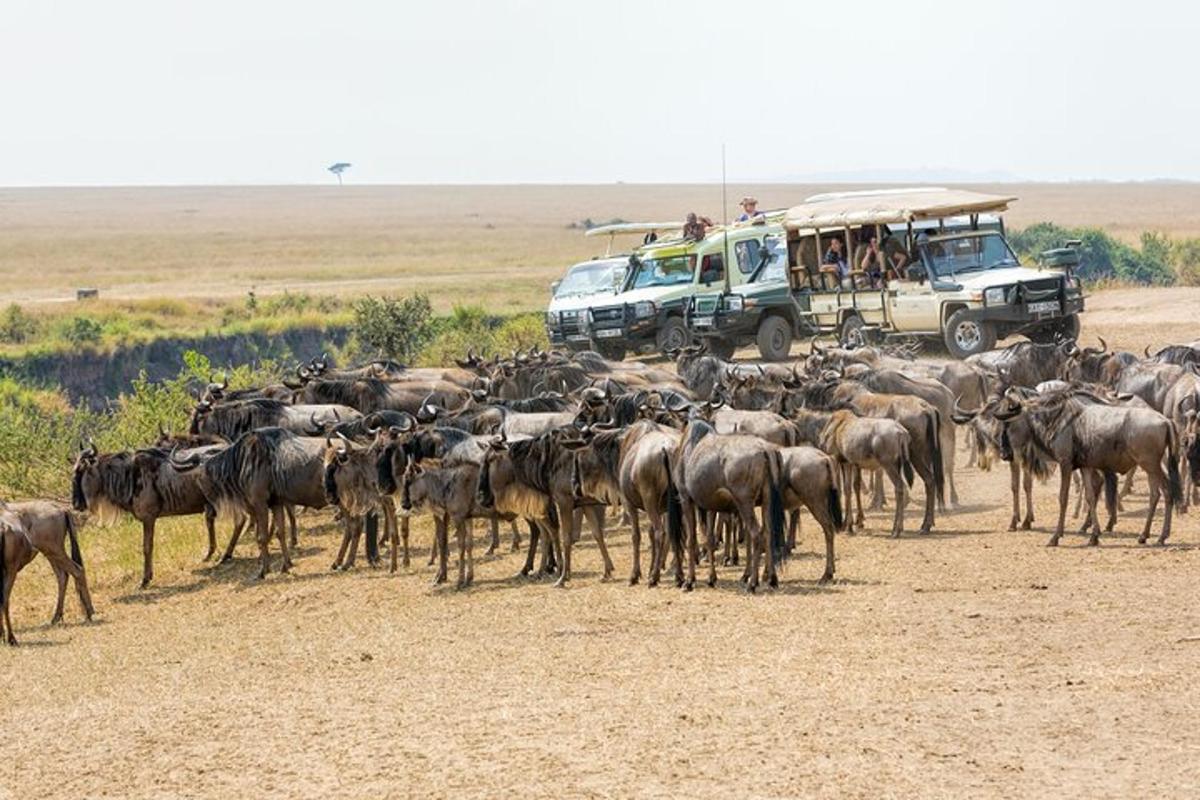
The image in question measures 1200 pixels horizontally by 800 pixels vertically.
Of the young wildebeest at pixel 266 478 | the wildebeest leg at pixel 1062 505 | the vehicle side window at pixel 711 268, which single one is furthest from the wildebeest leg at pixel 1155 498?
the vehicle side window at pixel 711 268

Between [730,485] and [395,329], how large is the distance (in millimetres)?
24391

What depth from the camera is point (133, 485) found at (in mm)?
18797

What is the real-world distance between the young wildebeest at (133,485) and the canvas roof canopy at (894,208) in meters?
14.2

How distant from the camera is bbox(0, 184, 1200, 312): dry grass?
81812 mm

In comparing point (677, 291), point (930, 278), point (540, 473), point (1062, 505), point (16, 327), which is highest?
point (930, 278)

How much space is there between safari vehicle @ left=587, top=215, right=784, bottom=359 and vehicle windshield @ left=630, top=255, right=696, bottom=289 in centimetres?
2

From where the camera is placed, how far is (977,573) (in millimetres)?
14984

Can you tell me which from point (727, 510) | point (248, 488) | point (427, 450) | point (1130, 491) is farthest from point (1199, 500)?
point (248, 488)

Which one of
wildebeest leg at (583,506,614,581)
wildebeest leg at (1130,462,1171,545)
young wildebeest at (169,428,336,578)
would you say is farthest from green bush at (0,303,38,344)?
wildebeest leg at (1130,462,1171,545)

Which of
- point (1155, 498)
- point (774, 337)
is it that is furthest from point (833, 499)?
point (774, 337)

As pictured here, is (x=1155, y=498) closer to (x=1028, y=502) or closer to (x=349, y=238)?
(x=1028, y=502)

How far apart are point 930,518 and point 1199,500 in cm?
288

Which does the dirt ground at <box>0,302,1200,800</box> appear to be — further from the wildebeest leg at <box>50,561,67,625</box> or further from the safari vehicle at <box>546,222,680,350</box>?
the safari vehicle at <box>546,222,680,350</box>

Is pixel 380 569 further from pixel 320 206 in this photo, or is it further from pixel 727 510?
pixel 320 206
